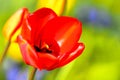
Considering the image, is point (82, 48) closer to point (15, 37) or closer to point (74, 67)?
point (74, 67)

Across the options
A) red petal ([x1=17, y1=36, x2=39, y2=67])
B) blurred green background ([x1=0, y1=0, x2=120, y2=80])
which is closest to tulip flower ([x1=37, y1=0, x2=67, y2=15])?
blurred green background ([x1=0, y1=0, x2=120, y2=80])

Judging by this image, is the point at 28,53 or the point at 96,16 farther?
the point at 96,16

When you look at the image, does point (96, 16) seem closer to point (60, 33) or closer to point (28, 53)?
point (60, 33)

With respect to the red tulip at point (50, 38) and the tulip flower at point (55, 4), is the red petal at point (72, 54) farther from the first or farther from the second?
the tulip flower at point (55, 4)

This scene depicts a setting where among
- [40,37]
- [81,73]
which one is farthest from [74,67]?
[40,37]

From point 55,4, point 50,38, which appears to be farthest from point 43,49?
point 55,4

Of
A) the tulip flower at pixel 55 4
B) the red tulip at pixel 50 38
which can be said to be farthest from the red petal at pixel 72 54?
the tulip flower at pixel 55 4

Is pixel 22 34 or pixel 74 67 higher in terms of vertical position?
pixel 22 34
